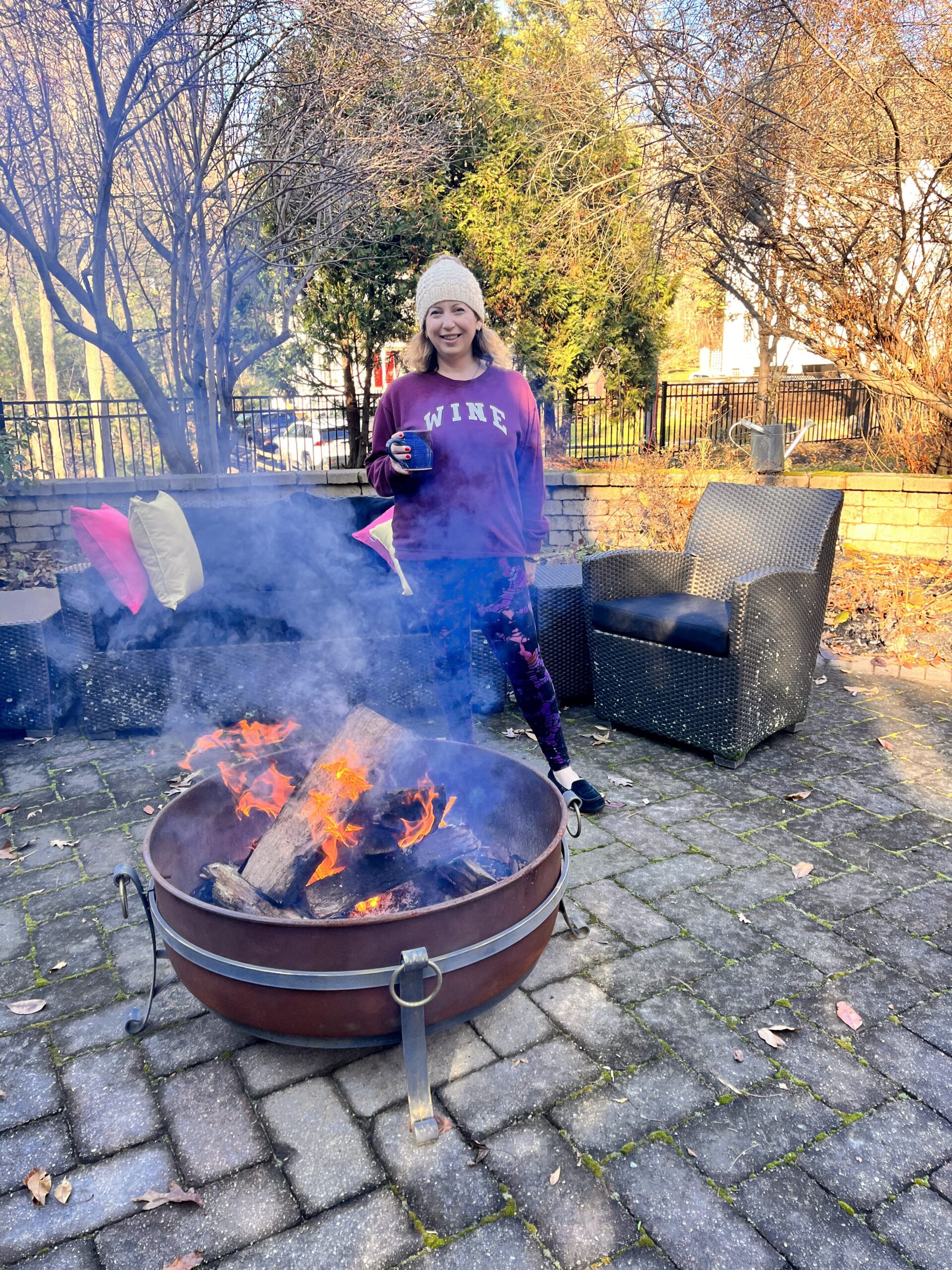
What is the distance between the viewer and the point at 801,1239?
5.62 ft

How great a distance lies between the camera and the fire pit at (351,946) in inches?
74.0

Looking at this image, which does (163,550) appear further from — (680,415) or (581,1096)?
(680,415)

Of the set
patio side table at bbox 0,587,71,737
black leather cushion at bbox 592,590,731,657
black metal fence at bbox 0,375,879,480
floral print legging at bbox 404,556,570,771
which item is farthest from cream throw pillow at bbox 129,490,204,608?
black metal fence at bbox 0,375,879,480

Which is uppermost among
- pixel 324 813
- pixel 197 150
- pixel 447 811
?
pixel 197 150

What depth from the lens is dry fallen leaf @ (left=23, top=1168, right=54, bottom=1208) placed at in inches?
72.6

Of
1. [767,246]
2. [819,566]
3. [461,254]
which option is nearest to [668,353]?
[461,254]

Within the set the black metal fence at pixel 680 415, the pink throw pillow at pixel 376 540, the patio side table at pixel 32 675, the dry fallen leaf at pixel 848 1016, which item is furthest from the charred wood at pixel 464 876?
the black metal fence at pixel 680 415

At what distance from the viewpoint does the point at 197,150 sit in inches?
334

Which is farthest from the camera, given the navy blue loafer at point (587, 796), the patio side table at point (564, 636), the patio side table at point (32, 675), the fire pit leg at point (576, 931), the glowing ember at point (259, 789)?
the patio side table at point (564, 636)

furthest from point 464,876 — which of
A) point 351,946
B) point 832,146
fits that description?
point 832,146

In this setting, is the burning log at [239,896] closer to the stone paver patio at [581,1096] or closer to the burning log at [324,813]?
the burning log at [324,813]

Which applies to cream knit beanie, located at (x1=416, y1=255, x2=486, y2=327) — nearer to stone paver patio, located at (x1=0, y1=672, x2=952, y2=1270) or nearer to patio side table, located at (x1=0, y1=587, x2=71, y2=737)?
stone paver patio, located at (x1=0, y1=672, x2=952, y2=1270)

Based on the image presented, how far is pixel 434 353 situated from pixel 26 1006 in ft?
8.32

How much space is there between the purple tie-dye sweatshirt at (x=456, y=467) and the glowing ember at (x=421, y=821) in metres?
0.93
